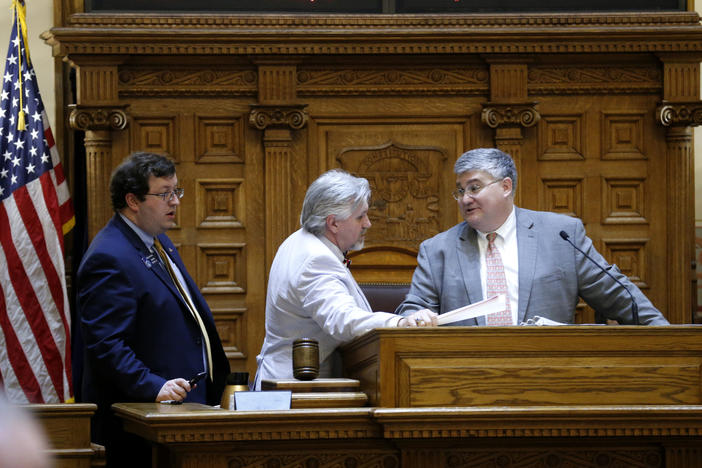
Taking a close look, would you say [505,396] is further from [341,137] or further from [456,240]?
[341,137]

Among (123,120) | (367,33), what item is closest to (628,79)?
(367,33)

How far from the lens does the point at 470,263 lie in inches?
155

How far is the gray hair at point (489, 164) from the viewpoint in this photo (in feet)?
13.1

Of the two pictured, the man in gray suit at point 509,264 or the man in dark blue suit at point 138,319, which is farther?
the man in gray suit at point 509,264

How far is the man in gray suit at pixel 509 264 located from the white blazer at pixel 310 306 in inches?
17.4

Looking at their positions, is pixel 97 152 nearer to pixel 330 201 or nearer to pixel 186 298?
pixel 186 298

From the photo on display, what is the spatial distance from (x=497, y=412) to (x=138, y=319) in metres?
1.48

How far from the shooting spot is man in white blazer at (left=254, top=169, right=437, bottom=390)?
3.22 m

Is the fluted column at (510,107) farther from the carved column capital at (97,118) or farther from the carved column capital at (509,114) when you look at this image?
the carved column capital at (97,118)

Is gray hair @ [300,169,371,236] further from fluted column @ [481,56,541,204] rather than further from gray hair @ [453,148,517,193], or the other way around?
fluted column @ [481,56,541,204]

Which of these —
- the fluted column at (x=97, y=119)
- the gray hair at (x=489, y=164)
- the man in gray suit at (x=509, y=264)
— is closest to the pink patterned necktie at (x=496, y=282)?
the man in gray suit at (x=509, y=264)

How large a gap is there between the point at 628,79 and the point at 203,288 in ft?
9.40

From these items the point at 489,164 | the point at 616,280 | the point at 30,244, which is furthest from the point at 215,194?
the point at 616,280

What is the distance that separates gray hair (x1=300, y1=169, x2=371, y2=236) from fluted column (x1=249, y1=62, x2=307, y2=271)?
91.9 inches
